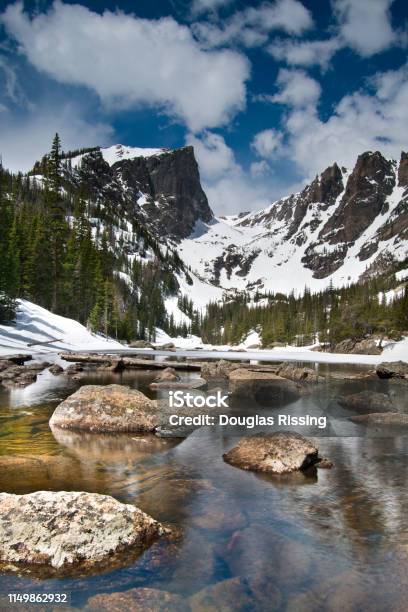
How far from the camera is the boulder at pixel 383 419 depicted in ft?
58.7

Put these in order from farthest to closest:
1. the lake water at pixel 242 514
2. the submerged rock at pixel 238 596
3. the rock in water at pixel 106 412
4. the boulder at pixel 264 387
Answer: the boulder at pixel 264 387, the rock in water at pixel 106 412, the lake water at pixel 242 514, the submerged rock at pixel 238 596

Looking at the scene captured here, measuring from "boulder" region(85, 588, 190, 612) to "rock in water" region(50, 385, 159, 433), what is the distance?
9.64 metres

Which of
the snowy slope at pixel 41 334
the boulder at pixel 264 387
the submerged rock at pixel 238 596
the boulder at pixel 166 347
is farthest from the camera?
the boulder at pixel 166 347

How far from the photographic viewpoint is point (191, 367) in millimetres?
41000

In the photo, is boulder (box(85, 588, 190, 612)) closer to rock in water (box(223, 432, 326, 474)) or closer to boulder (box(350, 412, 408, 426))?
rock in water (box(223, 432, 326, 474))

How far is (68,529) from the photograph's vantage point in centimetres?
657

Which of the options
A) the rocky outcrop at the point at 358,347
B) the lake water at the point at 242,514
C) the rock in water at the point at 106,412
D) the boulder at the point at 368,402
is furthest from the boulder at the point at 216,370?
the rocky outcrop at the point at 358,347

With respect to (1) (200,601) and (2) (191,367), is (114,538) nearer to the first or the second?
(1) (200,601)

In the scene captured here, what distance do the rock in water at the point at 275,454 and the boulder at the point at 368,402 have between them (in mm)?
10808

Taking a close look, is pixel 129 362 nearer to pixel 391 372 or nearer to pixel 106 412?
pixel 106 412

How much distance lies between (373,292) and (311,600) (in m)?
194

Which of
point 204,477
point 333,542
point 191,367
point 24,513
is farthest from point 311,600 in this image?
point 191,367

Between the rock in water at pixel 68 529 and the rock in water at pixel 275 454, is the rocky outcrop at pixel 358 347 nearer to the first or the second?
the rock in water at pixel 275 454

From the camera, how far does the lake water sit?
5.72 meters
